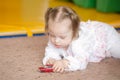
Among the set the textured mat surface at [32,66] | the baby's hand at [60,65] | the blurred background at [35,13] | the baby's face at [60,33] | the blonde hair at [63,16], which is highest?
the blonde hair at [63,16]

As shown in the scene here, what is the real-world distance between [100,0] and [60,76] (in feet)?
3.53

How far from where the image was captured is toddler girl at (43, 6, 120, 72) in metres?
0.99

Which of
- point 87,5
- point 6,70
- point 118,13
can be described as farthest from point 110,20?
point 6,70

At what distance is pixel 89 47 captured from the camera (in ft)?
3.53

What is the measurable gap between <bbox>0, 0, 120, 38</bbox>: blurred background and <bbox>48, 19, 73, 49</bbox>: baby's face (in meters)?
0.47

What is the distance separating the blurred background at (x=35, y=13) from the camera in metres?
1.50

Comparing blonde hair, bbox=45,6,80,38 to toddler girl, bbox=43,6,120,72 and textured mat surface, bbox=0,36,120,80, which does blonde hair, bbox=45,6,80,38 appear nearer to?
toddler girl, bbox=43,6,120,72

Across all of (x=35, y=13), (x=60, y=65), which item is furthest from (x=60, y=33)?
(x=35, y=13)

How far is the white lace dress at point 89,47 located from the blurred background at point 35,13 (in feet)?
1.34

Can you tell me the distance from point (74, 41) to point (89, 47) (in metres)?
0.09

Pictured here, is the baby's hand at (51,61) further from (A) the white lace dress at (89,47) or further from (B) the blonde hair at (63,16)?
(B) the blonde hair at (63,16)

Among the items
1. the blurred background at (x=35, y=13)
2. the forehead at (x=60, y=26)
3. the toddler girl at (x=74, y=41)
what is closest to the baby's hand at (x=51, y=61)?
the toddler girl at (x=74, y=41)

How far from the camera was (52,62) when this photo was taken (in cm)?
105

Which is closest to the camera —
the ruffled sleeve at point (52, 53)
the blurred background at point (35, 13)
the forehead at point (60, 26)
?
the forehead at point (60, 26)
